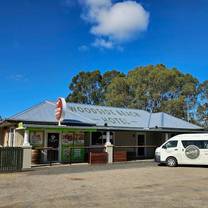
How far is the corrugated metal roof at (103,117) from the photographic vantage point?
25938 millimetres

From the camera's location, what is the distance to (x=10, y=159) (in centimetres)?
1844

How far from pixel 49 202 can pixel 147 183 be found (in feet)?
17.4

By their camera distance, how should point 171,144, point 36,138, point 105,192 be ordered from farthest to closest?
point 36,138
point 171,144
point 105,192

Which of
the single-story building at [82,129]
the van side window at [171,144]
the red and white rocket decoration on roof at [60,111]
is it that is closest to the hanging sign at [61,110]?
the red and white rocket decoration on roof at [60,111]

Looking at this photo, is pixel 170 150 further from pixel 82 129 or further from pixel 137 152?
pixel 137 152

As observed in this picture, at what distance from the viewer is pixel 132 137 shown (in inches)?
1235

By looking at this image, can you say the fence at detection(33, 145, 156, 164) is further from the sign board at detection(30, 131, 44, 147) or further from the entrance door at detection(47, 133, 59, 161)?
the sign board at detection(30, 131, 44, 147)

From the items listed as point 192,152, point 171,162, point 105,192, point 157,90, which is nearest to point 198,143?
point 192,152

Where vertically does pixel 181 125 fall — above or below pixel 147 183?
above

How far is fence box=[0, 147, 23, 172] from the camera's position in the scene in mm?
18156

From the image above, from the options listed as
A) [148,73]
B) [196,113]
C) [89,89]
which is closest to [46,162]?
[148,73]

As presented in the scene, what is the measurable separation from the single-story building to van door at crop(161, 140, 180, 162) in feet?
16.1

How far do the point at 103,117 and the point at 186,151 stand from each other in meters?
9.91

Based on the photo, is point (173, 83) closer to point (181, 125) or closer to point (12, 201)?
point (181, 125)
